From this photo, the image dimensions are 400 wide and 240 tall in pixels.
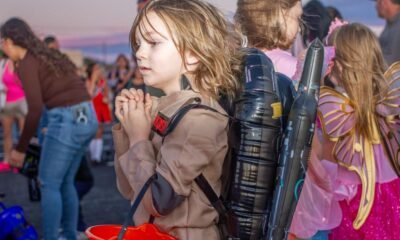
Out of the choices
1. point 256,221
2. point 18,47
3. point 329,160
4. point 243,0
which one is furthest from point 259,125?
point 18,47

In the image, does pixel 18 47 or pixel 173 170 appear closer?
pixel 173 170

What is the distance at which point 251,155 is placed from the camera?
5.88 feet

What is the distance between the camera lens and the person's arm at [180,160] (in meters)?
1.75

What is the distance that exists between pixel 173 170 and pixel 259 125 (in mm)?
264

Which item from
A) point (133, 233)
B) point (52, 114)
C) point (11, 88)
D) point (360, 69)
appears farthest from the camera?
point (11, 88)

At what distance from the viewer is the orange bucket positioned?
1.74m

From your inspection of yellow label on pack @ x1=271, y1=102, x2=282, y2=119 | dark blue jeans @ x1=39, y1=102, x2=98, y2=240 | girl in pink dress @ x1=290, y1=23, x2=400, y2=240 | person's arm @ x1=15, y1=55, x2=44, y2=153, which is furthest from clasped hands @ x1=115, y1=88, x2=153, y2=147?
dark blue jeans @ x1=39, y1=102, x2=98, y2=240

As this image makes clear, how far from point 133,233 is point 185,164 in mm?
230

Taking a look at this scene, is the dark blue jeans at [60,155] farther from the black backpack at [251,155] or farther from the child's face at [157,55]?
the black backpack at [251,155]

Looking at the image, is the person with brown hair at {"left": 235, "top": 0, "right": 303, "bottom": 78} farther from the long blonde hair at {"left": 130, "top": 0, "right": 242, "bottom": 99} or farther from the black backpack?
the black backpack

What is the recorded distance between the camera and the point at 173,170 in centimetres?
175

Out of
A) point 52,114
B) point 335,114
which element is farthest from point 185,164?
point 52,114

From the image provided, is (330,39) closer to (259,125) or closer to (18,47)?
(259,125)

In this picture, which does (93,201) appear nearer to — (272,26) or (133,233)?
(272,26)
